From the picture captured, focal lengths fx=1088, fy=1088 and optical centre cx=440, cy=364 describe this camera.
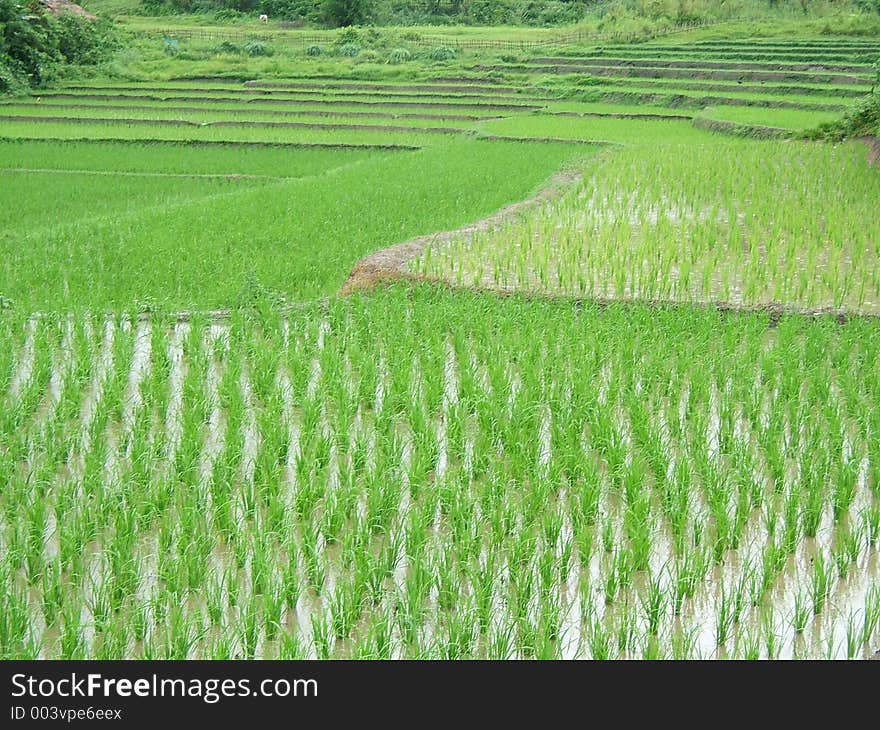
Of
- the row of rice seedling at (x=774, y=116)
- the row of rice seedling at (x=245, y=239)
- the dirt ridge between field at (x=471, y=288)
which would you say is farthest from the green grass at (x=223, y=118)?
the dirt ridge between field at (x=471, y=288)

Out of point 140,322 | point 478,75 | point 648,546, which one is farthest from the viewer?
point 478,75

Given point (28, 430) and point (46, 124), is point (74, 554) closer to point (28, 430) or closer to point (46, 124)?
point (28, 430)

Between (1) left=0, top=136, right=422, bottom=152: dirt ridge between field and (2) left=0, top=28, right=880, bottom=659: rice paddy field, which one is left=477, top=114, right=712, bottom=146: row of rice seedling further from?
(2) left=0, top=28, right=880, bottom=659: rice paddy field

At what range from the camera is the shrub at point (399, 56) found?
29.6 metres

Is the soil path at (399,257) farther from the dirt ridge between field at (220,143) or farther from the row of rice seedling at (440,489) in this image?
the dirt ridge between field at (220,143)

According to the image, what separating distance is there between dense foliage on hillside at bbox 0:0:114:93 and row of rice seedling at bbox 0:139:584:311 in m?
13.7

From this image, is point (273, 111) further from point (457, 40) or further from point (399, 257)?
point (399, 257)

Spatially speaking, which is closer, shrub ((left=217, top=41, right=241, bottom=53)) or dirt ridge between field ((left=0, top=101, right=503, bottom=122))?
dirt ridge between field ((left=0, top=101, right=503, bottom=122))

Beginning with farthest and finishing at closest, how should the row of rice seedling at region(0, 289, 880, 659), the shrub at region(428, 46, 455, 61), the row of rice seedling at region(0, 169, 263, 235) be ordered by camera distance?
the shrub at region(428, 46, 455, 61) → the row of rice seedling at region(0, 169, 263, 235) → the row of rice seedling at region(0, 289, 880, 659)

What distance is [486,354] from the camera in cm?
558

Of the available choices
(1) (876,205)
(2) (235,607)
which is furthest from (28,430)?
(1) (876,205)

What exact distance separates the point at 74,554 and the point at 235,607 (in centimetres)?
57

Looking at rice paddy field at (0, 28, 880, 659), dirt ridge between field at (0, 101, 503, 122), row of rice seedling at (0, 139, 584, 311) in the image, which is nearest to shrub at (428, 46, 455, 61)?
dirt ridge between field at (0, 101, 503, 122)

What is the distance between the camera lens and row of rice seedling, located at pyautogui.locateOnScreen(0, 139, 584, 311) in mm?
7367
